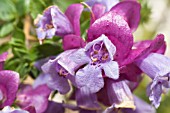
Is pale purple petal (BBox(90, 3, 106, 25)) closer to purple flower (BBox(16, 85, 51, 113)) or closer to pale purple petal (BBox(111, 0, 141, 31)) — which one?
pale purple petal (BBox(111, 0, 141, 31))

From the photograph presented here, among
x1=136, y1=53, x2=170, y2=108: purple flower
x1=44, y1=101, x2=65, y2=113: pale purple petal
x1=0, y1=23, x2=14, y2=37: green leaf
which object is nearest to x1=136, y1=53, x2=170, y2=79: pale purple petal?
x1=136, y1=53, x2=170, y2=108: purple flower

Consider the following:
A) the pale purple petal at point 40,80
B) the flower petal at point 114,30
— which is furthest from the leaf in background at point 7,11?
the flower petal at point 114,30

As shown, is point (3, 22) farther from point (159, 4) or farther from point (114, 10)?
point (159, 4)

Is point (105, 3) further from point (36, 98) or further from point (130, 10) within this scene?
point (36, 98)

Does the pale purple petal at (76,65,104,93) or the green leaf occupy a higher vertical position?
the pale purple petal at (76,65,104,93)

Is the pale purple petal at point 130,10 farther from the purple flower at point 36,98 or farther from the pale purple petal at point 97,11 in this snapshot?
the purple flower at point 36,98
